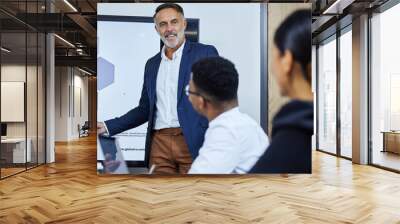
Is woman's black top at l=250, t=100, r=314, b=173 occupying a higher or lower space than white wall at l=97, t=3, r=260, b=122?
lower

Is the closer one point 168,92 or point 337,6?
point 168,92

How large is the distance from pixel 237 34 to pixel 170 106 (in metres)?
1.46

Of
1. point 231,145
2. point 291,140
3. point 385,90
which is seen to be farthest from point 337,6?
point 231,145

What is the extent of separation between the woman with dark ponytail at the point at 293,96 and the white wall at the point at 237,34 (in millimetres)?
323

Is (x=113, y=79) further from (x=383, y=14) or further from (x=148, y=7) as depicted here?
(x=383, y=14)

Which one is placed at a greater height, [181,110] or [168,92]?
[168,92]

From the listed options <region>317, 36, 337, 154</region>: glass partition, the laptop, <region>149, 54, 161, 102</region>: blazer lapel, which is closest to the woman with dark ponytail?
<region>149, 54, 161, 102</region>: blazer lapel

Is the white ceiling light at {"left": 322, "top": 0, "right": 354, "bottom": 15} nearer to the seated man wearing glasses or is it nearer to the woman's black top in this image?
the woman's black top

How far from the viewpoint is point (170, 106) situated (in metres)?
5.78

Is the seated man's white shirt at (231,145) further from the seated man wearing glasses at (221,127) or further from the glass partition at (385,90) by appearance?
the glass partition at (385,90)

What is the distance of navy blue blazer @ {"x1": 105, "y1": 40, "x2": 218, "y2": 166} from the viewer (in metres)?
5.71

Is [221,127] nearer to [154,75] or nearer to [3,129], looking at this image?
[154,75]

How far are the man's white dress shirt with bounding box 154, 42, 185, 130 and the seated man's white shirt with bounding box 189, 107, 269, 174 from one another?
22.8 inches

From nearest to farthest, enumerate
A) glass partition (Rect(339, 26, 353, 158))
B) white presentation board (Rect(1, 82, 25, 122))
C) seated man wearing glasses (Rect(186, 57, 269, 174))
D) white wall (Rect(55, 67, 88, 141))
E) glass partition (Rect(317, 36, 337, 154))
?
seated man wearing glasses (Rect(186, 57, 269, 174)) < white presentation board (Rect(1, 82, 25, 122)) < glass partition (Rect(339, 26, 353, 158)) < glass partition (Rect(317, 36, 337, 154)) < white wall (Rect(55, 67, 88, 141))
